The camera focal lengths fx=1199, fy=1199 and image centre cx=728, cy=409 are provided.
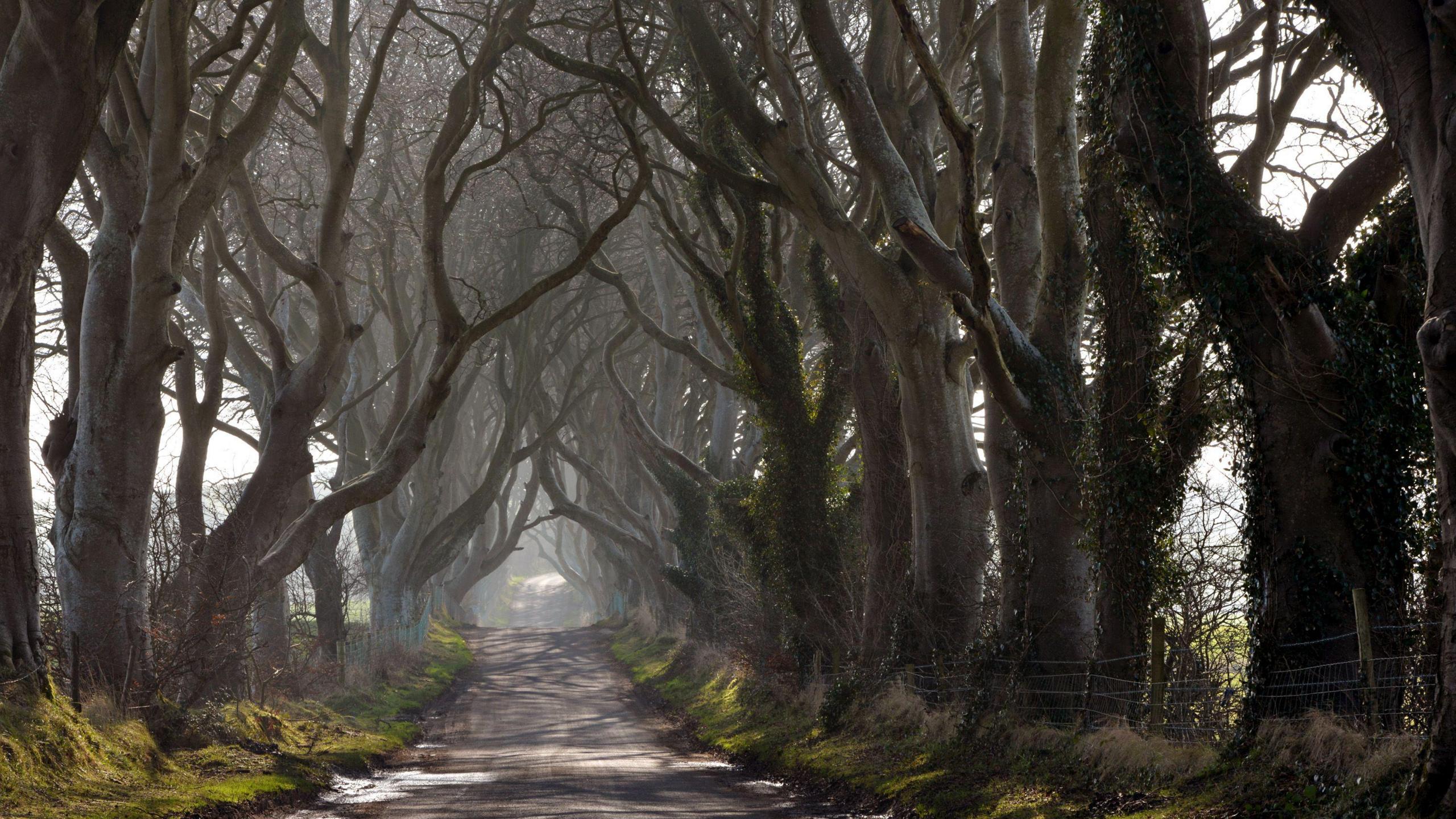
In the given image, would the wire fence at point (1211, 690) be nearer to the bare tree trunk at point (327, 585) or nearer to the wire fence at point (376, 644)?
the wire fence at point (376, 644)

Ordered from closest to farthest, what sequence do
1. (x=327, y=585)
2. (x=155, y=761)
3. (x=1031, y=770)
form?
(x=1031, y=770)
(x=155, y=761)
(x=327, y=585)

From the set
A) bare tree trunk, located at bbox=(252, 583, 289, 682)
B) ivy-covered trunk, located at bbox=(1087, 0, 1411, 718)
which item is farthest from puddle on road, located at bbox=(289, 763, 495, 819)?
ivy-covered trunk, located at bbox=(1087, 0, 1411, 718)

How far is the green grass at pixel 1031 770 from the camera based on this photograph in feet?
21.3

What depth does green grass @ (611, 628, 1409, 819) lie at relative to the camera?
21.3 feet

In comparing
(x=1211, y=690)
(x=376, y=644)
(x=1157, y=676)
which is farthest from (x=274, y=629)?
(x=1211, y=690)

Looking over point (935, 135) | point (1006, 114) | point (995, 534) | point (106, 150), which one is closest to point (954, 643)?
point (995, 534)

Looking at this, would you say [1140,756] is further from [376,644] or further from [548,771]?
[376,644]

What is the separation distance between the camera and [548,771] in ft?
42.4

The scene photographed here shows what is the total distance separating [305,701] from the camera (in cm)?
1625

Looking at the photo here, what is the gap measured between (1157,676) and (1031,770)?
1.22 meters

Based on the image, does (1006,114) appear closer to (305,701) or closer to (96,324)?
(96,324)

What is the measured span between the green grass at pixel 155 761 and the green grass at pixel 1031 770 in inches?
190

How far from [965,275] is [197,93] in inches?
495

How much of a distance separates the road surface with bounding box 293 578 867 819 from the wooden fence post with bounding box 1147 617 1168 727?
2725 millimetres
